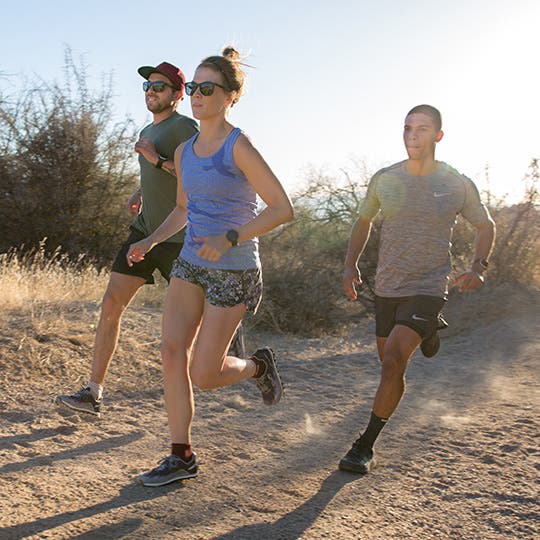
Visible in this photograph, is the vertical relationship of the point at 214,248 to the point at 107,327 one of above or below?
above

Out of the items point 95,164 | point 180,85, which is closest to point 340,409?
point 180,85

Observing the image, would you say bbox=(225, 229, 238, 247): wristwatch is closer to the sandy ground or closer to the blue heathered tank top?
the blue heathered tank top

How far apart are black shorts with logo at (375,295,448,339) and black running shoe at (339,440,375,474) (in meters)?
0.72

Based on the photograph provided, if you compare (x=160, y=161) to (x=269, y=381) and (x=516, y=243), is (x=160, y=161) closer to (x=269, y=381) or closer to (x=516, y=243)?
(x=269, y=381)

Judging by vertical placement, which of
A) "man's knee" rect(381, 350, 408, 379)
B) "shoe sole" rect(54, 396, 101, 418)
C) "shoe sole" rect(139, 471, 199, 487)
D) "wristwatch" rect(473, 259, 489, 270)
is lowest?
"shoe sole" rect(139, 471, 199, 487)

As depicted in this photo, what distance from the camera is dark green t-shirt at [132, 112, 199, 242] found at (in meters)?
5.01

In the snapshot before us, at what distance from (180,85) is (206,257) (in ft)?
6.39

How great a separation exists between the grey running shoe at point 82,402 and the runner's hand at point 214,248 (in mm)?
1771

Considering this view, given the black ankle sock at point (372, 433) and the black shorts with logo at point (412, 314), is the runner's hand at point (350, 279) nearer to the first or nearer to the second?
the black shorts with logo at point (412, 314)

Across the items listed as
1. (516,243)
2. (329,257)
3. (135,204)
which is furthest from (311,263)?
(135,204)

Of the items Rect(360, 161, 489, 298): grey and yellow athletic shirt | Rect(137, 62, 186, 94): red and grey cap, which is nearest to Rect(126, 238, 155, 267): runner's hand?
Rect(137, 62, 186, 94): red and grey cap

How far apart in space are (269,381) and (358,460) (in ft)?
2.49

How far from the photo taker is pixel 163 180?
5.02m

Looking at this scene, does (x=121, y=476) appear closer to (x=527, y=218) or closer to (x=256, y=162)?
(x=256, y=162)
